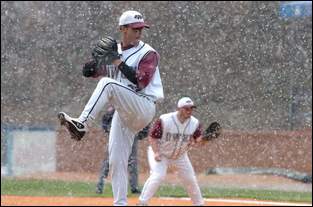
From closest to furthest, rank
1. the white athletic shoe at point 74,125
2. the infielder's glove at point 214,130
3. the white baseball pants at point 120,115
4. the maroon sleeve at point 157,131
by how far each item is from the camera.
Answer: the white athletic shoe at point 74,125 → the white baseball pants at point 120,115 → the infielder's glove at point 214,130 → the maroon sleeve at point 157,131

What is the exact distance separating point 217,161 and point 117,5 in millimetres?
6160

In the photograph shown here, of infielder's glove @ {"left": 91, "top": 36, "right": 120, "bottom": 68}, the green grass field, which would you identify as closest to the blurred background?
the green grass field

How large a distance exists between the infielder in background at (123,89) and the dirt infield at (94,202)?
562 centimetres

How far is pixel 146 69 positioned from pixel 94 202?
6.58m

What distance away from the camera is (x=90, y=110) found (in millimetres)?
6867

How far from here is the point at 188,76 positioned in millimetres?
23531

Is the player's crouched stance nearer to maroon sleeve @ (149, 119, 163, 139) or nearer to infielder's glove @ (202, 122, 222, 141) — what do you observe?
maroon sleeve @ (149, 119, 163, 139)

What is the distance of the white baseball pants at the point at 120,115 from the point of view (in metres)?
6.90

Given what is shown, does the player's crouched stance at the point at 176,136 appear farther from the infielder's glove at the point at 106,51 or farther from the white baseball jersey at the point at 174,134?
the infielder's glove at the point at 106,51

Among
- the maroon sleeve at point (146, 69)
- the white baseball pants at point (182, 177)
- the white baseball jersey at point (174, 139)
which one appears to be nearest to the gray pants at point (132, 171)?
the white baseball pants at point (182, 177)

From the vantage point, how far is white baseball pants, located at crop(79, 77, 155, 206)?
22.7ft

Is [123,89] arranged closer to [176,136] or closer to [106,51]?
[106,51]

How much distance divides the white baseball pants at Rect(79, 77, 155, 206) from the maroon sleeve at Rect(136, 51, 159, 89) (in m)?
0.11

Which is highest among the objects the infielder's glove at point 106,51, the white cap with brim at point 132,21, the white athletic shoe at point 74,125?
the white cap with brim at point 132,21
